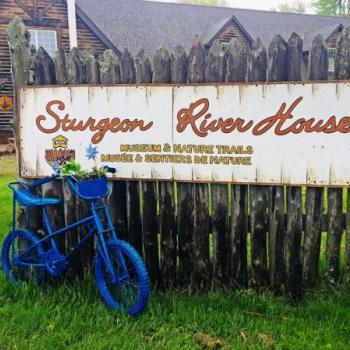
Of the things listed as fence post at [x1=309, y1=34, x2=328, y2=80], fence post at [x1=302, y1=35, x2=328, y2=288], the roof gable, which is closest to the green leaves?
fence post at [x1=302, y1=35, x2=328, y2=288]

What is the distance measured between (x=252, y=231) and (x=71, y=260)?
68.7 inches

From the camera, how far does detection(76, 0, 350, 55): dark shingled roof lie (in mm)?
24797

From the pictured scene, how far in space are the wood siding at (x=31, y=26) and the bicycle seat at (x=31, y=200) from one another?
15626 millimetres

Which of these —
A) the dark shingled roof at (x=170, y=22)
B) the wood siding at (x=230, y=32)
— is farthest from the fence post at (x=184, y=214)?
the wood siding at (x=230, y=32)

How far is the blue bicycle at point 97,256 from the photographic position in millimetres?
3547

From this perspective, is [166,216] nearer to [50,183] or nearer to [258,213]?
[258,213]

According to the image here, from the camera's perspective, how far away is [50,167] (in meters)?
4.22

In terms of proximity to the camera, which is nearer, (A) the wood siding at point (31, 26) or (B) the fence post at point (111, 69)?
(B) the fence post at point (111, 69)

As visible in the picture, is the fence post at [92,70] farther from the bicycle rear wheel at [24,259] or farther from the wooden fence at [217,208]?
the bicycle rear wheel at [24,259]

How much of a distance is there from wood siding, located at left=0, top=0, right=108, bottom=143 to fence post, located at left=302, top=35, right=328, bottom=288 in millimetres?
17029

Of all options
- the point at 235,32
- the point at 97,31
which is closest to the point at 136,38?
the point at 97,31

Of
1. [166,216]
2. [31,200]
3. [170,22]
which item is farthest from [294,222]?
[170,22]

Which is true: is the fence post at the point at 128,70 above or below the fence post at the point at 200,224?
above

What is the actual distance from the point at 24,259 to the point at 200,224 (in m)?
1.69
